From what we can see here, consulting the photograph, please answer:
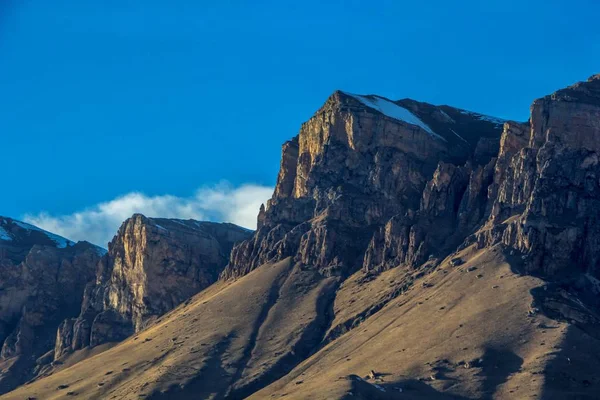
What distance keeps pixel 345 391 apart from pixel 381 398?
6.81 metres

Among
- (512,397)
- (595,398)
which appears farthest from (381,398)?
(595,398)

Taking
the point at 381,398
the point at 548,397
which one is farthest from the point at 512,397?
the point at 381,398

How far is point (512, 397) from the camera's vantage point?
7820 inches

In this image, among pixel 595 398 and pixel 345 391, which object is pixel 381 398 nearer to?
pixel 345 391

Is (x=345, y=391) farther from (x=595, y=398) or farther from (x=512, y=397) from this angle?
(x=595, y=398)

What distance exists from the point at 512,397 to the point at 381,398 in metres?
24.1

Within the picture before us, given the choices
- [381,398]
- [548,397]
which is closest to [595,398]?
[548,397]

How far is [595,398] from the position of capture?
197750mm

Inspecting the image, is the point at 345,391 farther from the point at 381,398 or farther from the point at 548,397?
the point at 548,397

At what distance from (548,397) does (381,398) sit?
30257 millimetres

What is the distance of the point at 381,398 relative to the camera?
19975 centimetres

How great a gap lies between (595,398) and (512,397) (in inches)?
593

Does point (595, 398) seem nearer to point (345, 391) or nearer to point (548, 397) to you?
point (548, 397)

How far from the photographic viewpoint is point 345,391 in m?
200
